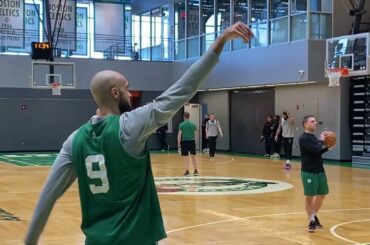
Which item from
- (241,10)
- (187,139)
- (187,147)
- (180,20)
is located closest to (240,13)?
(241,10)

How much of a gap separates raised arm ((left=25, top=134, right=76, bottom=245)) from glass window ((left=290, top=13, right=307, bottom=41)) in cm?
2161

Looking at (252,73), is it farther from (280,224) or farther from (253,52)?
(280,224)

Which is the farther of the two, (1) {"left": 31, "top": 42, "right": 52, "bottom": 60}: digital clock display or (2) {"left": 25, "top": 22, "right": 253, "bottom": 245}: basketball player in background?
(1) {"left": 31, "top": 42, "right": 52, "bottom": 60}: digital clock display

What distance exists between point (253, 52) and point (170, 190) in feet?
45.1

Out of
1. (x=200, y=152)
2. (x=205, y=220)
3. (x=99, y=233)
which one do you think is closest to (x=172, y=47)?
(x=200, y=152)

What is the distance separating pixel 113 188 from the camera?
9.05 feet

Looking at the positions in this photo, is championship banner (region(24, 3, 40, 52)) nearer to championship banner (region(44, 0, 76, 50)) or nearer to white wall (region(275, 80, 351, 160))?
championship banner (region(44, 0, 76, 50))

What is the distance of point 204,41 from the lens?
1202 inches

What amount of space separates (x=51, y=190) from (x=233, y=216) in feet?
25.7

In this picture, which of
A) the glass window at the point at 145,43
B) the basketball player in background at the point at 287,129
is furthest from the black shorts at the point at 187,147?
the glass window at the point at 145,43

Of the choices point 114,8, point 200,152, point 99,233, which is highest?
point 114,8

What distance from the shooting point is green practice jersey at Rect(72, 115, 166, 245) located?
274 cm

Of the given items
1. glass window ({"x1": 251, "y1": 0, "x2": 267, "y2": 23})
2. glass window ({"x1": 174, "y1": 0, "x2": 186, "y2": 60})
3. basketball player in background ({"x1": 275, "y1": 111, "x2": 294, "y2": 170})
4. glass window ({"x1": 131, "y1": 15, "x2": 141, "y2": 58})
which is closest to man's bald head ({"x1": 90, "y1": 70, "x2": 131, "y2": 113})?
basketball player in background ({"x1": 275, "y1": 111, "x2": 294, "y2": 170})

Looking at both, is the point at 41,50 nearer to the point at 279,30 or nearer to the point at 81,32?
the point at 81,32
